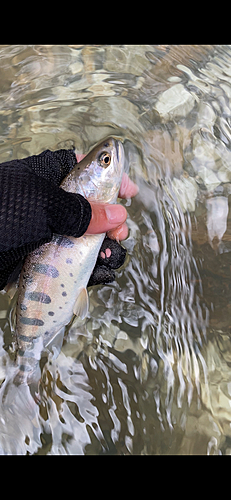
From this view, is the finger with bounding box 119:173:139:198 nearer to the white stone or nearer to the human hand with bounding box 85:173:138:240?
the human hand with bounding box 85:173:138:240

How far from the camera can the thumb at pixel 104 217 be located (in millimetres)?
1365

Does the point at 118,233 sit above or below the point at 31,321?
above

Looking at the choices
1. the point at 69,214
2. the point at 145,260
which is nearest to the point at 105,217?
the point at 69,214

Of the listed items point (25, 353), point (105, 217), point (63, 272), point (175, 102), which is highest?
point (175, 102)

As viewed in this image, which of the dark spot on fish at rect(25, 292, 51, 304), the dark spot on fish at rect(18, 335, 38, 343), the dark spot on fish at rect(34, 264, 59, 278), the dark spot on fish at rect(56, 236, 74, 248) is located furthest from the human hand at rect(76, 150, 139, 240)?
the dark spot on fish at rect(18, 335, 38, 343)

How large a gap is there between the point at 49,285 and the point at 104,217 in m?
0.36

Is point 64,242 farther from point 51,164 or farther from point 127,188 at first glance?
point 127,188

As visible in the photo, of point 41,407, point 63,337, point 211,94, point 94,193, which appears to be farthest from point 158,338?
point 211,94

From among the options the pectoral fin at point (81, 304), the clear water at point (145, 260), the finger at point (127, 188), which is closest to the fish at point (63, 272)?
the pectoral fin at point (81, 304)

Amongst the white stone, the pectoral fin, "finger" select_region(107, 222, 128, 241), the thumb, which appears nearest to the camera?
the thumb

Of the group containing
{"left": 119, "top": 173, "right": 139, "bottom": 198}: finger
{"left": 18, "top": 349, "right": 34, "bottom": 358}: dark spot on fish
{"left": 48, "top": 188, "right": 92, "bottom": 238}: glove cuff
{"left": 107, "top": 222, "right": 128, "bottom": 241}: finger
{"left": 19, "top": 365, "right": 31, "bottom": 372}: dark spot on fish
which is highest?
{"left": 48, "top": 188, "right": 92, "bottom": 238}: glove cuff

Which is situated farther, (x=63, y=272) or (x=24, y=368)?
(x=24, y=368)

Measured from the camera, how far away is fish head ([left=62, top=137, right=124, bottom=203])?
1.50 meters

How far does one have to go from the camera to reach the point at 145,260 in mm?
1921
